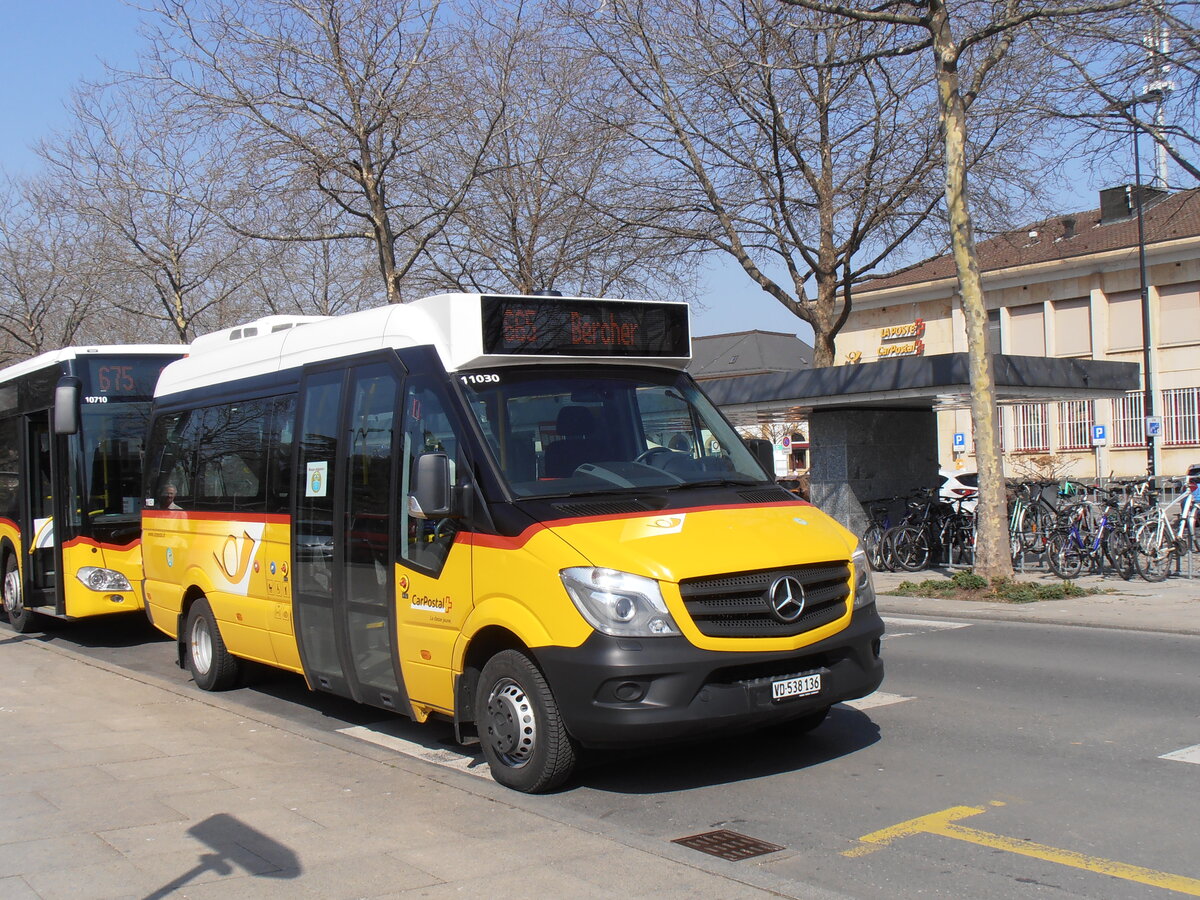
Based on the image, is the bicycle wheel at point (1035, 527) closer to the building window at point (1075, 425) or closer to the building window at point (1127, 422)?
the building window at point (1127, 422)

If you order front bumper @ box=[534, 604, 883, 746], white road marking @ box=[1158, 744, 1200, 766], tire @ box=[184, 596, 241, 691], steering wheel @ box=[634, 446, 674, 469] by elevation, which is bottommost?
white road marking @ box=[1158, 744, 1200, 766]

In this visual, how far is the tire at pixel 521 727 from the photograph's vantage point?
20.5 ft

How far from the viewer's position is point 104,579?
42.5 feet

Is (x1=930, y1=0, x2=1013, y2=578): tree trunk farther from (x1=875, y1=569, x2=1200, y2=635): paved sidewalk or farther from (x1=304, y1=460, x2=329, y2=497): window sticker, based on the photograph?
(x1=304, y1=460, x2=329, y2=497): window sticker

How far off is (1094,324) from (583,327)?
4360 cm

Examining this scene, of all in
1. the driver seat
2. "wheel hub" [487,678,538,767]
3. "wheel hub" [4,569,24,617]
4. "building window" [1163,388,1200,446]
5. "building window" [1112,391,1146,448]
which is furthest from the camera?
"building window" [1112,391,1146,448]

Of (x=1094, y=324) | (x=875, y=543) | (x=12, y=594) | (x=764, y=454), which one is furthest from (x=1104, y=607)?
(x=1094, y=324)

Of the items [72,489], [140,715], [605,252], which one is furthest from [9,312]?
[140,715]

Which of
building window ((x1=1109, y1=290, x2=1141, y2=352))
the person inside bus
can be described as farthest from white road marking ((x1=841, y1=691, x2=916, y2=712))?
building window ((x1=1109, y1=290, x2=1141, y2=352))

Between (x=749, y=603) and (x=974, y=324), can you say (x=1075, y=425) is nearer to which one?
(x=974, y=324)

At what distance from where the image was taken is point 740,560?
6156 mm

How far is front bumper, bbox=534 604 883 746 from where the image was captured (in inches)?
233

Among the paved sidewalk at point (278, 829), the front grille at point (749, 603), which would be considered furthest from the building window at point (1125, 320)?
the paved sidewalk at point (278, 829)

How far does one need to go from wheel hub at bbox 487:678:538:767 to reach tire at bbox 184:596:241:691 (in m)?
4.35
